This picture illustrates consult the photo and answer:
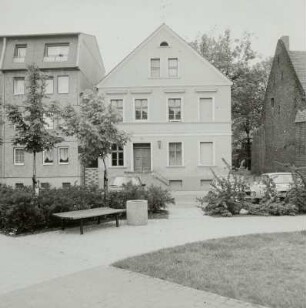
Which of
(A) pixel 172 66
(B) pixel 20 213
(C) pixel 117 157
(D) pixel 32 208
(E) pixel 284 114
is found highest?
(A) pixel 172 66

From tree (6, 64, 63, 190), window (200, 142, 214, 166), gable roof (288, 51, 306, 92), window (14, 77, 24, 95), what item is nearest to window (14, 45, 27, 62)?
window (14, 77, 24, 95)

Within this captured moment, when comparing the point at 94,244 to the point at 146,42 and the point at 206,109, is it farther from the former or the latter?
the point at 146,42

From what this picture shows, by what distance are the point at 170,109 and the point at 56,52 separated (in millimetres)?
10402

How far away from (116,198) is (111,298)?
9.38 metres

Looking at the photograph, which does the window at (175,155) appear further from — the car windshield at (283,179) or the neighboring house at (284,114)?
the car windshield at (283,179)

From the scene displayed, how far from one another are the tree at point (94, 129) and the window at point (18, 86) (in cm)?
1560

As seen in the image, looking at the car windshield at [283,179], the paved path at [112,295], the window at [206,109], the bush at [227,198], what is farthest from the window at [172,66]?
the paved path at [112,295]

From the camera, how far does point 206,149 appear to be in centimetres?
3238

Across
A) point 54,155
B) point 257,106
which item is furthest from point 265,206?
point 257,106

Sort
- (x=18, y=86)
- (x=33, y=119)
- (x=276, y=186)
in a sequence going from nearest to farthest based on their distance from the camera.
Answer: (x=33, y=119), (x=276, y=186), (x=18, y=86)

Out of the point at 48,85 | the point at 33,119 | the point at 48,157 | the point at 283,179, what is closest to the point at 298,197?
the point at 283,179

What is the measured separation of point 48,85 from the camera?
34.7 meters

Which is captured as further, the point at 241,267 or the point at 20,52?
the point at 20,52

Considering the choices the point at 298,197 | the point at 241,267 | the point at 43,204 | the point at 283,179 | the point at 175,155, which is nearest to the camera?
the point at 241,267
